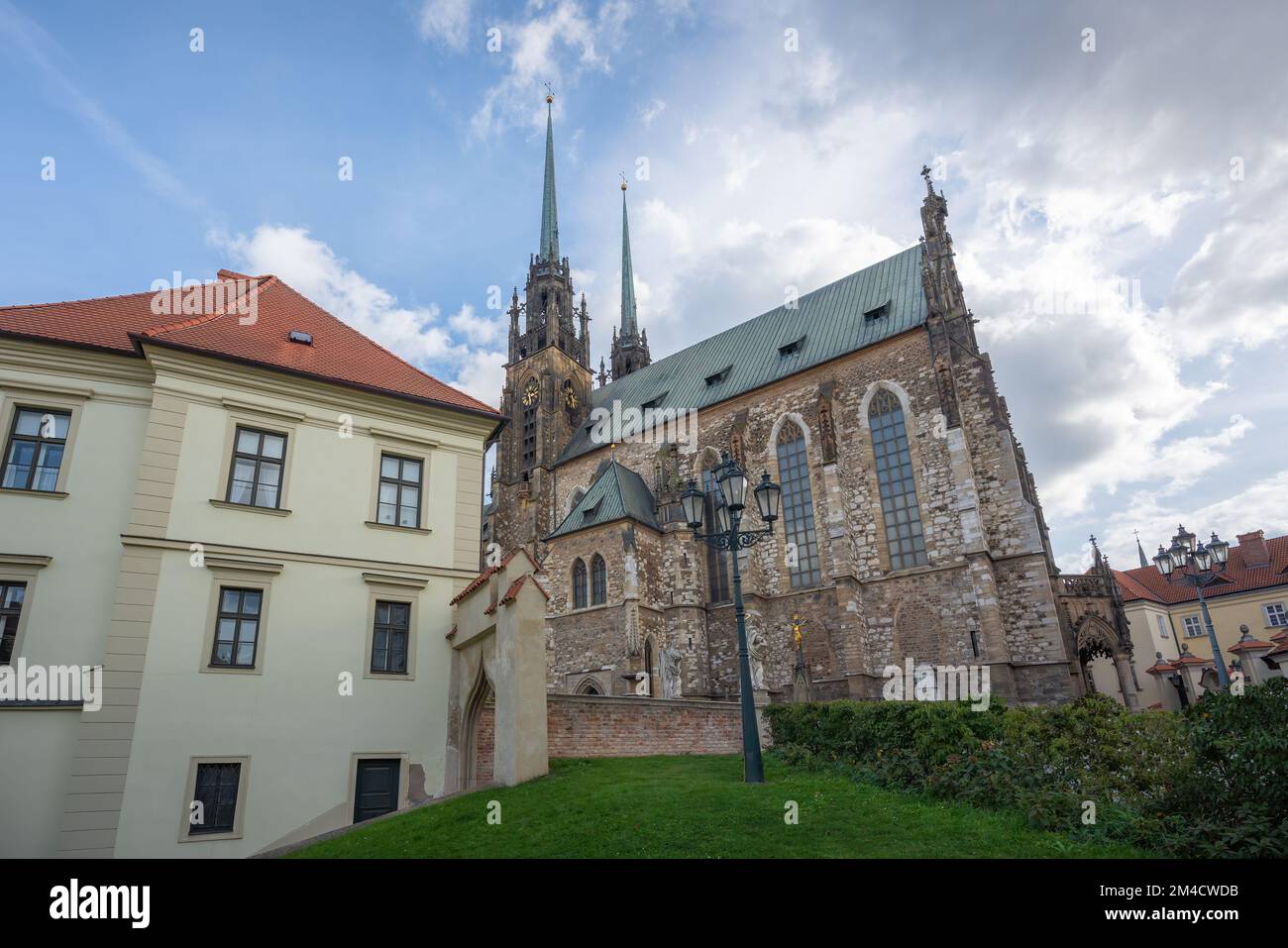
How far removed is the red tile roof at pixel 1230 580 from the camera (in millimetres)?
41062

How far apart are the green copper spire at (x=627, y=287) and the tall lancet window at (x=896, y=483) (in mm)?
30369

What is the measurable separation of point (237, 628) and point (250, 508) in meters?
2.27

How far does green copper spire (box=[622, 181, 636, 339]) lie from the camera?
54.6 metres

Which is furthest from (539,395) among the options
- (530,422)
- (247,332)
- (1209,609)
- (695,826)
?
(1209,609)

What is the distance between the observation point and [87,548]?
12.6 metres

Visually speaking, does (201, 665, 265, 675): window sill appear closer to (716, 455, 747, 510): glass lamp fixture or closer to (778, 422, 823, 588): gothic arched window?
(716, 455, 747, 510): glass lamp fixture

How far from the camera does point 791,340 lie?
106ft

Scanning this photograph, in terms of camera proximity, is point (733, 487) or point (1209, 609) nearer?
point (733, 487)

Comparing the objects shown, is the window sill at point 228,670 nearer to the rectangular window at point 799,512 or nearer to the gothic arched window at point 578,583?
the gothic arched window at point 578,583

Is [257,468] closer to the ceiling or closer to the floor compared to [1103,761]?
closer to the ceiling

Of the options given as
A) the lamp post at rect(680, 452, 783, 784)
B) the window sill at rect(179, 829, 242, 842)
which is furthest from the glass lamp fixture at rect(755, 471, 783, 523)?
the window sill at rect(179, 829, 242, 842)

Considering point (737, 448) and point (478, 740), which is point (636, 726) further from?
point (737, 448)

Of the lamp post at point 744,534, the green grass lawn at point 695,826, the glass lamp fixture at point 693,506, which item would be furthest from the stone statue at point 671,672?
the glass lamp fixture at point 693,506
